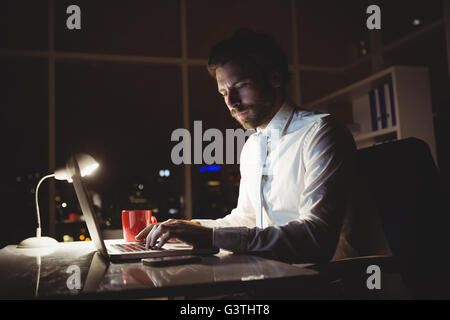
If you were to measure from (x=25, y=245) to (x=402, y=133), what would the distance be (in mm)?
2287

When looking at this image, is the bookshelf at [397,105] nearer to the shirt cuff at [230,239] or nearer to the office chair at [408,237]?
the office chair at [408,237]

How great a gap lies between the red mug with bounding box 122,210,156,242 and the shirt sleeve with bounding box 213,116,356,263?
0.36m

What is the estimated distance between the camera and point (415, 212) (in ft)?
3.99

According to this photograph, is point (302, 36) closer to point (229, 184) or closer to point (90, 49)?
point (229, 184)

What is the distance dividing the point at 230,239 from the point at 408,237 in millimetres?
555

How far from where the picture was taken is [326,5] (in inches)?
151

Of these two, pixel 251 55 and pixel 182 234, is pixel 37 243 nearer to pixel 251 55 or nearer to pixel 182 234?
pixel 182 234

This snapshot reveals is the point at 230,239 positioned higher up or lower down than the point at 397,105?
lower down

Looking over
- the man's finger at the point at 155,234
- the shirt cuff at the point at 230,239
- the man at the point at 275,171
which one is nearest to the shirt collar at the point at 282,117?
the man at the point at 275,171

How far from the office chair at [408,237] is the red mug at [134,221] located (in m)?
0.62

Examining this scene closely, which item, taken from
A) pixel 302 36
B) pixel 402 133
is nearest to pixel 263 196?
pixel 402 133

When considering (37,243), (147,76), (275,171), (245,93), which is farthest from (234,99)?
(147,76)

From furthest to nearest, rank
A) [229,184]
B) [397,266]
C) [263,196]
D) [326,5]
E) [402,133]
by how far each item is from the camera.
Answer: [326,5], [229,184], [402,133], [263,196], [397,266]

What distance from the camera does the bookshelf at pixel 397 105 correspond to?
104 inches
